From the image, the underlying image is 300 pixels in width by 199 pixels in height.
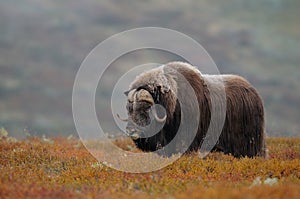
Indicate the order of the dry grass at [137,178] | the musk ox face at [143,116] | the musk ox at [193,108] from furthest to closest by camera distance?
the musk ox at [193,108] → the musk ox face at [143,116] → the dry grass at [137,178]

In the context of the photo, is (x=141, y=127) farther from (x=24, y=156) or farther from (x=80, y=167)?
(x=24, y=156)

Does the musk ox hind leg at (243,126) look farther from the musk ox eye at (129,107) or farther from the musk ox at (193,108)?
the musk ox eye at (129,107)

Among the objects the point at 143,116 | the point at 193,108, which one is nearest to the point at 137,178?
the point at 143,116

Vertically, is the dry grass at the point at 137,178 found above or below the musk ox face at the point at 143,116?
below

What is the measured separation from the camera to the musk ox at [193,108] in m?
8.47

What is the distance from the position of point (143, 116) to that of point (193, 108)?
3.38ft

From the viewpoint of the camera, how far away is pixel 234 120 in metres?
9.37

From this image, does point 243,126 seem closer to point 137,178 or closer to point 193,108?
point 193,108

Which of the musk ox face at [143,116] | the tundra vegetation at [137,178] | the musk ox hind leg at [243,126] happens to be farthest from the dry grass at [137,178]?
the musk ox face at [143,116]

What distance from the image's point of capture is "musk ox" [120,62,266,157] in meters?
8.47

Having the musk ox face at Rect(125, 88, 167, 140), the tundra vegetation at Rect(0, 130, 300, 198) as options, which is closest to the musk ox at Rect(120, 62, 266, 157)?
the musk ox face at Rect(125, 88, 167, 140)

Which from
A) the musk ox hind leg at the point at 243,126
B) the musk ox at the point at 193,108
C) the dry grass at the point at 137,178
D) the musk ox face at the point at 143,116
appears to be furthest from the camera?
the musk ox hind leg at the point at 243,126

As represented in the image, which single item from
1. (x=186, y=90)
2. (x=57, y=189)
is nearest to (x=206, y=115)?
(x=186, y=90)

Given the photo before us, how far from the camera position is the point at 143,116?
8.43 meters
